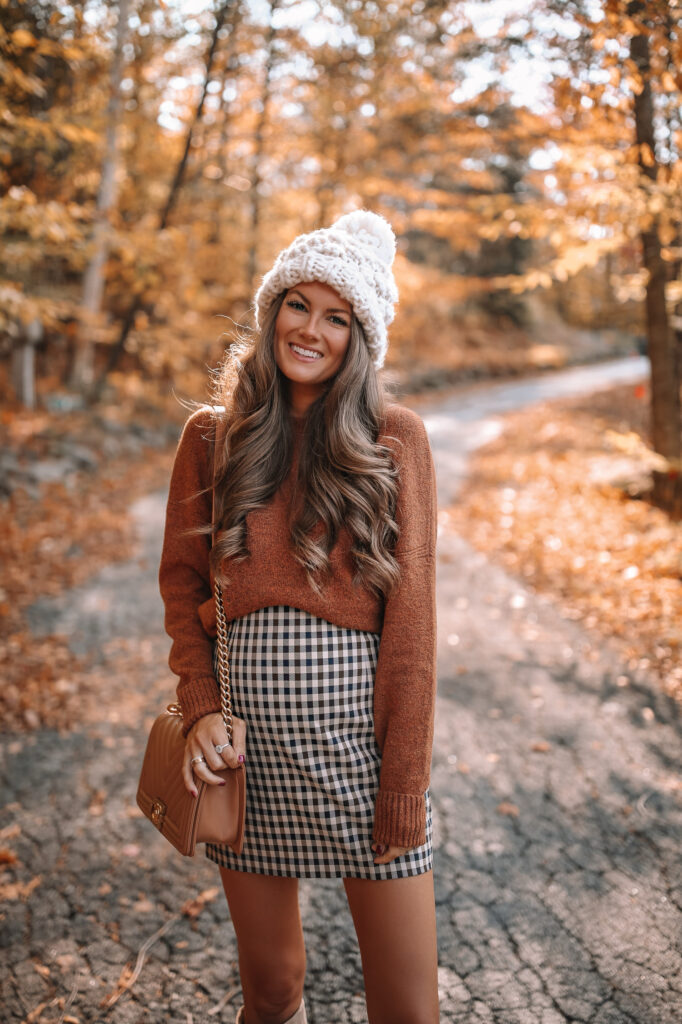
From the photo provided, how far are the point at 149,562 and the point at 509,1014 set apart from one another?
504 centimetres

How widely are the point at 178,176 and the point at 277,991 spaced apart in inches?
402

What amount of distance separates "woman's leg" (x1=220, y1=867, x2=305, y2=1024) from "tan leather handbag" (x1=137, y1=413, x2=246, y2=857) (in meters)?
0.18

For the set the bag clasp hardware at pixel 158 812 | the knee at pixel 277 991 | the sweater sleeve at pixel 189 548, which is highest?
the sweater sleeve at pixel 189 548

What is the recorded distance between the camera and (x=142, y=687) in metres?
4.55

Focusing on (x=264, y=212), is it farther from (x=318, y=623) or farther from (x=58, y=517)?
A: (x=318, y=623)

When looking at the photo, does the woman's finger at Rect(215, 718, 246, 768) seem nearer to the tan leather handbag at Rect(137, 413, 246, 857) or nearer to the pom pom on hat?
the tan leather handbag at Rect(137, 413, 246, 857)

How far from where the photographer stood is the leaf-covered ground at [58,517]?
439cm

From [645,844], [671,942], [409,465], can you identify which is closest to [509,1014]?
[671,942]

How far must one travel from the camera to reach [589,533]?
7066 millimetres

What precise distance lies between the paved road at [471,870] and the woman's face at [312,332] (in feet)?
7.27

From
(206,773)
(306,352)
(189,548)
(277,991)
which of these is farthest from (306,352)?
(277,991)

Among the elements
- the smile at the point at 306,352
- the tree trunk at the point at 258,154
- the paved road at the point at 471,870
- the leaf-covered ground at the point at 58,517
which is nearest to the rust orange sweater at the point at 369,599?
the smile at the point at 306,352

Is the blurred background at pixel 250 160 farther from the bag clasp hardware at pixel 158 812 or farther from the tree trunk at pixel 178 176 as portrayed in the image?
the bag clasp hardware at pixel 158 812

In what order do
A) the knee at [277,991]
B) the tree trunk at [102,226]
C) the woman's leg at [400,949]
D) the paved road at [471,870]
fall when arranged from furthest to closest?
the tree trunk at [102,226] → the paved road at [471,870] → the knee at [277,991] → the woman's leg at [400,949]
